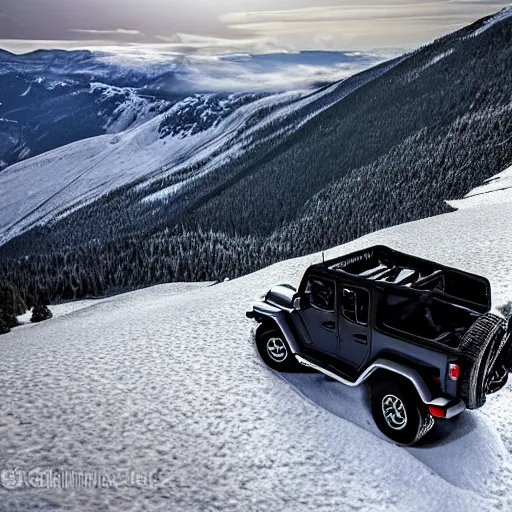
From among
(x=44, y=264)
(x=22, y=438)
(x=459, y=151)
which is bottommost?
(x=44, y=264)

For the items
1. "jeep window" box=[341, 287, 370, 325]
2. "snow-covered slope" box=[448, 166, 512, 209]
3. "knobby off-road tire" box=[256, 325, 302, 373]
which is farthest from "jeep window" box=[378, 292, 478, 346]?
"snow-covered slope" box=[448, 166, 512, 209]

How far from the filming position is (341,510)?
702 cm

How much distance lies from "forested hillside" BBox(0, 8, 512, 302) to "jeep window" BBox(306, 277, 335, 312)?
82.9 meters

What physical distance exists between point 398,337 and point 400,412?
1401 mm

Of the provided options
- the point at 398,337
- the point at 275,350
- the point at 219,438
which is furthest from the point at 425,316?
the point at 219,438

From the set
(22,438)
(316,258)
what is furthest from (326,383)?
(316,258)

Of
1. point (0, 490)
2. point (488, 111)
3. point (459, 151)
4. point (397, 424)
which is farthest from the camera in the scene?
point (488, 111)

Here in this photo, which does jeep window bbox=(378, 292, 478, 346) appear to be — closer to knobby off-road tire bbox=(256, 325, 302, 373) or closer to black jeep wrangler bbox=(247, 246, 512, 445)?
black jeep wrangler bbox=(247, 246, 512, 445)

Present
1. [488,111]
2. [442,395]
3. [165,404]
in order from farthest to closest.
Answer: [488,111] < [165,404] < [442,395]

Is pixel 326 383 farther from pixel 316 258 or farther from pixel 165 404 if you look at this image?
pixel 316 258

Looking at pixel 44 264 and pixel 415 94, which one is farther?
pixel 415 94

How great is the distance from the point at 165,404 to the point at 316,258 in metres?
11.3

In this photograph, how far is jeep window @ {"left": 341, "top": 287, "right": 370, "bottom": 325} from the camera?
28.5ft

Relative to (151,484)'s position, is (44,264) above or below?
below
